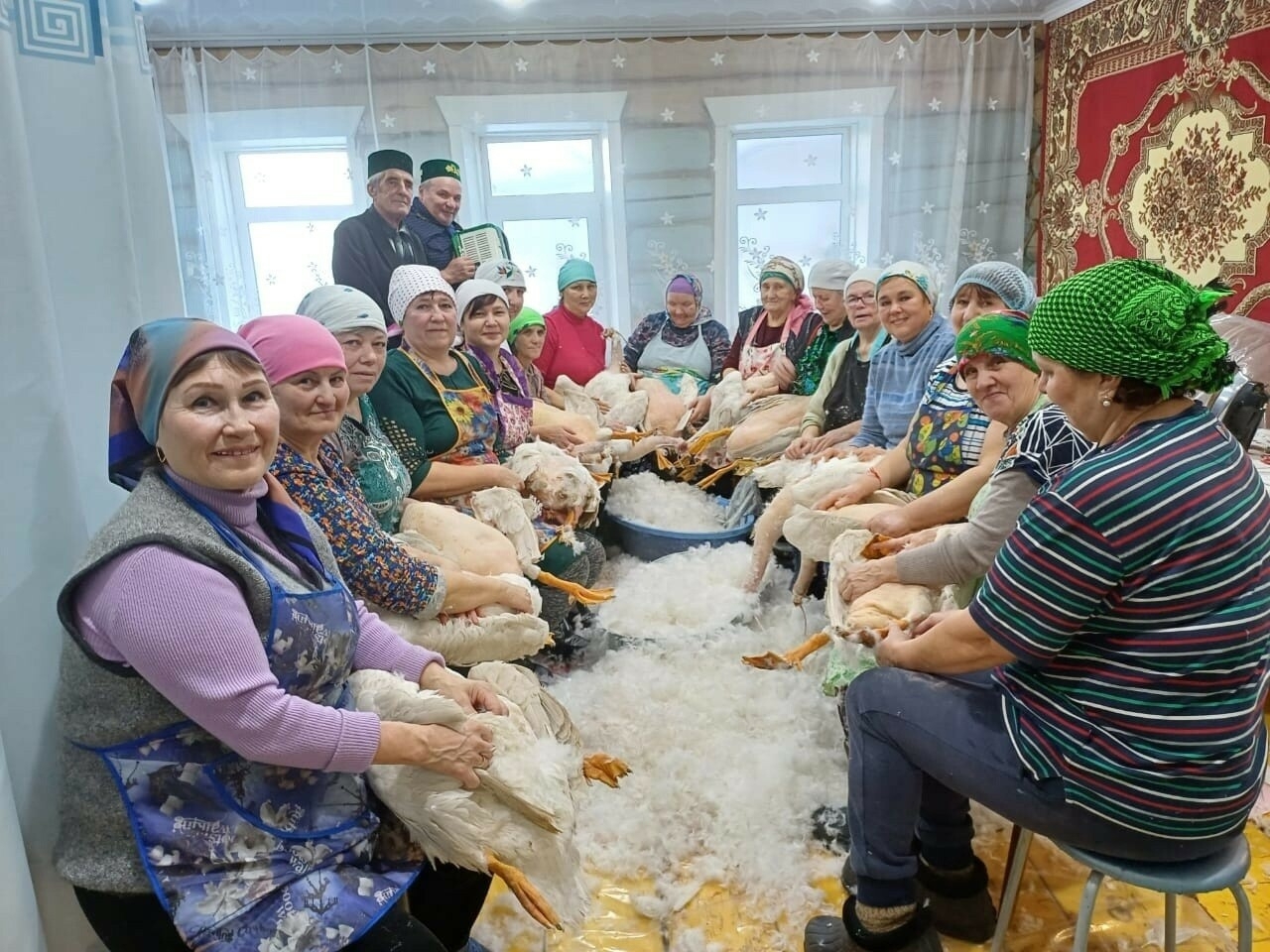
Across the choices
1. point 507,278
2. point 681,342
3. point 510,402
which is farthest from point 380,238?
point 681,342

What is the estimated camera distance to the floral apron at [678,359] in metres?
4.77

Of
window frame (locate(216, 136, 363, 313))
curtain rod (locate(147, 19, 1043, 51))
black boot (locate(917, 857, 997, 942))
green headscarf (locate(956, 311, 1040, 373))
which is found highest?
curtain rod (locate(147, 19, 1043, 51))

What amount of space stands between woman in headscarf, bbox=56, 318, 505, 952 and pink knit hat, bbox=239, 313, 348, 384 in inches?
17.6

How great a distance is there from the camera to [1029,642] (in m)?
1.23

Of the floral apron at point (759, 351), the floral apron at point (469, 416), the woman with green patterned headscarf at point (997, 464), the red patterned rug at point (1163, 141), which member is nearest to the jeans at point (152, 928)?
the woman with green patterned headscarf at point (997, 464)

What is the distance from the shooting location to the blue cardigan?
286 centimetres

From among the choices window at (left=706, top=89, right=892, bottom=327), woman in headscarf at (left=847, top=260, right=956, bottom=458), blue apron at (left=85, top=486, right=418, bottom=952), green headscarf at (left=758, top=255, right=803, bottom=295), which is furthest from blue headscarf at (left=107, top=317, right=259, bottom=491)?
window at (left=706, top=89, right=892, bottom=327)

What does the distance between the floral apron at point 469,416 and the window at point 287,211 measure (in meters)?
3.19

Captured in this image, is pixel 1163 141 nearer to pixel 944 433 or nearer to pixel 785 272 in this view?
pixel 785 272

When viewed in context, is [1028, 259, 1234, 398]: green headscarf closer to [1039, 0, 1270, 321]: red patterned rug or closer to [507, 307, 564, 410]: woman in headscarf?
[507, 307, 564, 410]: woman in headscarf

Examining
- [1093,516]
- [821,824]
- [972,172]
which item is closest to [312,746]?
[1093,516]

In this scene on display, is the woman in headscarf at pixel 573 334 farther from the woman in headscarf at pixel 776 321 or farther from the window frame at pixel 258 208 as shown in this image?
the window frame at pixel 258 208

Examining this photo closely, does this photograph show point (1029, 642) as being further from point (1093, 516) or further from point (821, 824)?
point (821, 824)

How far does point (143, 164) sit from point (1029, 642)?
1767 mm
